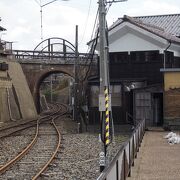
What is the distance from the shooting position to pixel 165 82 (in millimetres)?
29141

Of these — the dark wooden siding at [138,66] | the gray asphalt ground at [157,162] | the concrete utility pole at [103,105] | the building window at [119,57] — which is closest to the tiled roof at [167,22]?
the building window at [119,57]

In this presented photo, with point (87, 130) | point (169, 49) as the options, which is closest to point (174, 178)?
point (87, 130)

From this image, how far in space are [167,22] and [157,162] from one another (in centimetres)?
3042

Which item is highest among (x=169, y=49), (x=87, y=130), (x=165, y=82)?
(x=169, y=49)

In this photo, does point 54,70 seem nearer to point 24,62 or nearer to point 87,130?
point 24,62

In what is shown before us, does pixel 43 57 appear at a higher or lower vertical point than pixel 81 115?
higher

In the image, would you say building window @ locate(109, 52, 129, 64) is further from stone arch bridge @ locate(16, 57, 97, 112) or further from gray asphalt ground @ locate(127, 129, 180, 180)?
stone arch bridge @ locate(16, 57, 97, 112)

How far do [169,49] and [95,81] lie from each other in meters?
5.96

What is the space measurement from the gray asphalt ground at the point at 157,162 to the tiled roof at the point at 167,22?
73.2 feet

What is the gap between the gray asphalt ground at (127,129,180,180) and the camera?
12.1 m

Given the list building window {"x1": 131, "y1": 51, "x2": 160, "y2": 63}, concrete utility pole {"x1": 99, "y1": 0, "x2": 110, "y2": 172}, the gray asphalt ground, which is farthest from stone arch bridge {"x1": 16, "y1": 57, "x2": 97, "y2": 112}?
concrete utility pole {"x1": 99, "y1": 0, "x2": 110, "y2": 172}

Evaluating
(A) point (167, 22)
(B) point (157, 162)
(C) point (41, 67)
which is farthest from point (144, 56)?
(C) point (41, 67)

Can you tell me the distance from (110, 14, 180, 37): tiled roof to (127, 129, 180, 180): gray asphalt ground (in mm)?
22316

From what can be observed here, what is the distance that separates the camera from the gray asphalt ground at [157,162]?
12.1 metres
